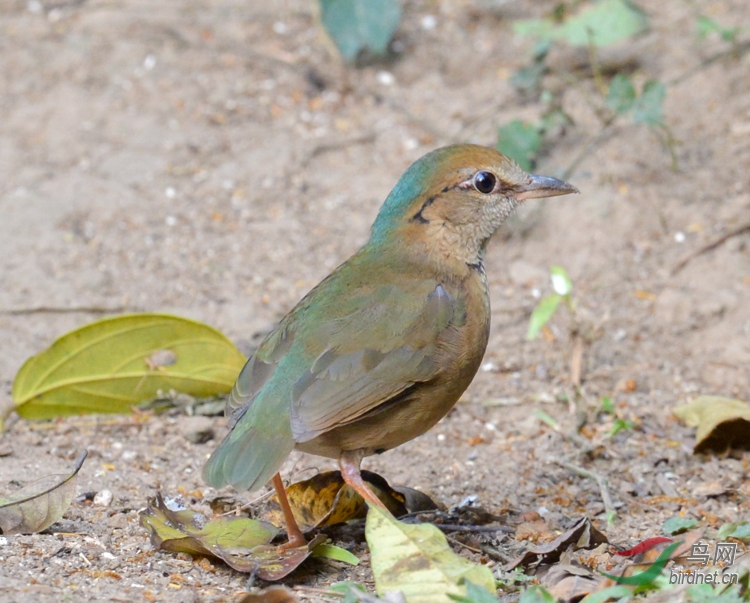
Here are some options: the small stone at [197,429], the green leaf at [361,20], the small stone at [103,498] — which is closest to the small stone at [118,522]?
the small stone at [103,498]

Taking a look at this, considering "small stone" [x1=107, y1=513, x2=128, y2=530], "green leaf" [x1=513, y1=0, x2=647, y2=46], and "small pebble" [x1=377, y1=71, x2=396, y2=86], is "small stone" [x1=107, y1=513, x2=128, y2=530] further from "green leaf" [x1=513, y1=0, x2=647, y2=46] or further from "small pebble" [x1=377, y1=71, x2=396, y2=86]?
"small pebble" [x1=377, y1=71, x2=396, y2=86]

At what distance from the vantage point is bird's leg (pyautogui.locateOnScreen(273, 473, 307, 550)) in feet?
12.7

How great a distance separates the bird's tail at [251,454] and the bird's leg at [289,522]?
0.17 metres

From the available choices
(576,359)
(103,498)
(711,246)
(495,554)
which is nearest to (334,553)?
(495,554)

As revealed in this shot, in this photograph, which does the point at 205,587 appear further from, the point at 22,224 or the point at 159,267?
the point at 22,224

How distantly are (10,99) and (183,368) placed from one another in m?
3.74

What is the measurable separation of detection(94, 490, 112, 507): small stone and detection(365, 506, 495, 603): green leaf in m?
1.35

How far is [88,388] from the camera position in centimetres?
517

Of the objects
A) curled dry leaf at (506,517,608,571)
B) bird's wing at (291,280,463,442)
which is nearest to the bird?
bird's wing at (291,280,463,442)

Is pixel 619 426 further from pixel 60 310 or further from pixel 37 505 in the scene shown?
pixel 60 310

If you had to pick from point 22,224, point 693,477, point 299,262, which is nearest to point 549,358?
point 693,477

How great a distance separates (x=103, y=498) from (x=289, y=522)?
87 centimetres

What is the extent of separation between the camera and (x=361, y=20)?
7.77 meters

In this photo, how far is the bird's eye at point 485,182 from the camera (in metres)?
4.50
